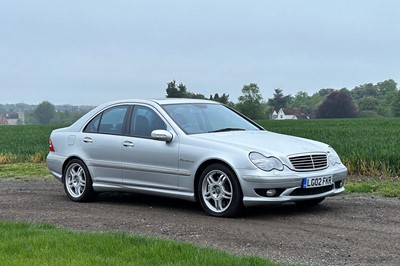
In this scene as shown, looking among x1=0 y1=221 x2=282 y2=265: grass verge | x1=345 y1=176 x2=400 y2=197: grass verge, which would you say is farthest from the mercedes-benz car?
x1=0 y1=221 x2=282 y2=265: grass verge

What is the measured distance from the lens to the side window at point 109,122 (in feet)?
29.6

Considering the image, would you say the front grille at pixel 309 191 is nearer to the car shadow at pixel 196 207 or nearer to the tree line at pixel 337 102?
the car shadow at pixel 196 207

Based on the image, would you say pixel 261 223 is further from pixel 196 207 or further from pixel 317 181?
pixel 196 207

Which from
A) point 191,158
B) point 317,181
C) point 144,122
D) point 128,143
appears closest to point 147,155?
point 128,143

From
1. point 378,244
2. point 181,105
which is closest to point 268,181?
point 378,244

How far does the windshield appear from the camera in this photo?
27.5 ft

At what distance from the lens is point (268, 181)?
23.6ft

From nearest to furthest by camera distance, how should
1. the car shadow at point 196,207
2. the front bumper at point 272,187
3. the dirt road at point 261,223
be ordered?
the dirt road at point 261,223, the front bumper at point 272,187, the car shadow at point 196,207

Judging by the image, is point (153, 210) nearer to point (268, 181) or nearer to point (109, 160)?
point (109, 160)

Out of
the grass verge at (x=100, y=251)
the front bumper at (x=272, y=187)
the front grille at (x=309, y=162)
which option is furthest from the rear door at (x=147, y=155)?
the grass verge at (x=100, y=251)

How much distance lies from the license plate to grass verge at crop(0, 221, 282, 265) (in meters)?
2.33

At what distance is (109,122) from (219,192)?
97.2 inches

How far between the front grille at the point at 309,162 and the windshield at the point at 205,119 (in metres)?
1.38

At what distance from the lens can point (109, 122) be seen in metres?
9.20
